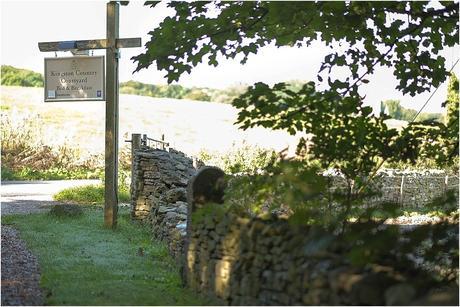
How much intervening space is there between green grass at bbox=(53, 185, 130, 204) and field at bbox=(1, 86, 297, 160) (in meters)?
12.7

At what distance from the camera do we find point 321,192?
6.61 metres

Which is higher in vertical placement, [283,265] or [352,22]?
[352,22]

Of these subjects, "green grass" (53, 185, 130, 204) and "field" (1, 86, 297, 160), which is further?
"field" (1, 86, 297, 160)

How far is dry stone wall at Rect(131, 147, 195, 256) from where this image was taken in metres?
11.2

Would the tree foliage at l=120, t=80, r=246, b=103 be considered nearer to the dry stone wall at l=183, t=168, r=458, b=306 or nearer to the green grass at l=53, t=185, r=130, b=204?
the green grass at l=53, t=185, r=130, b=204

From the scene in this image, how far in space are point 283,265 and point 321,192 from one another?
51.8 inches

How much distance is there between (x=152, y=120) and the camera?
145ft

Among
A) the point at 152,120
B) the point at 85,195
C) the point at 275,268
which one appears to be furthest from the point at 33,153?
the point at 275,268

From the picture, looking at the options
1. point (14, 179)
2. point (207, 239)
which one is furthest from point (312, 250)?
point (14, 179)

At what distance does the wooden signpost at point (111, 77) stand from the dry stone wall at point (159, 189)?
783 millimetres

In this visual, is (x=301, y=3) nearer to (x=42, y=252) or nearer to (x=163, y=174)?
(x=42, y=252)

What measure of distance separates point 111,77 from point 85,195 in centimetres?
784

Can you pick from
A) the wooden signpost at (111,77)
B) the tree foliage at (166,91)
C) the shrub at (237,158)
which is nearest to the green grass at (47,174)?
the shrub at (237,158)

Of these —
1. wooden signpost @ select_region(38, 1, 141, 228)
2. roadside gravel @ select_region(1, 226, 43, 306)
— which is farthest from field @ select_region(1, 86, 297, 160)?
roadside gravel @ select_region(1, 226, 43, 306)
